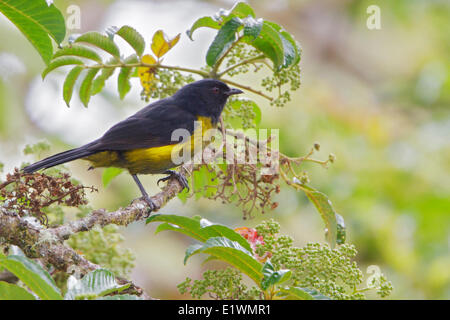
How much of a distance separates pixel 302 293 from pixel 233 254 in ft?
0.87

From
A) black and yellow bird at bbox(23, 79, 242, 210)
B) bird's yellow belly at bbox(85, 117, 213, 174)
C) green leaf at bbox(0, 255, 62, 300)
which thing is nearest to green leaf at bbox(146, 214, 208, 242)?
green leaf at bbox(0, 255, 62, 300)

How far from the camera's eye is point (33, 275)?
51.1 inches

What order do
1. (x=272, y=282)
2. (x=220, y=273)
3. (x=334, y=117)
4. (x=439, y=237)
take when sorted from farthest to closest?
(x=334, y=117) → (x=439, y=237) → (x=220, y=273) → (x=272, y=282)

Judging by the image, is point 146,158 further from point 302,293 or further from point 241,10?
Result: point 302,293

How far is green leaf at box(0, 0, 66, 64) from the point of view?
192cm

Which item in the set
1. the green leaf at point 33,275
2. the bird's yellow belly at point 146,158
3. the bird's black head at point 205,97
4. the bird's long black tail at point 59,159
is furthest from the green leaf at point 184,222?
the bird's black head at point 205,97

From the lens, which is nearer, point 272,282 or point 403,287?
point 272,282

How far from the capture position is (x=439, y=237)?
5.88 metres

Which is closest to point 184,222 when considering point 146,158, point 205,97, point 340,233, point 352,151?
point 340,233

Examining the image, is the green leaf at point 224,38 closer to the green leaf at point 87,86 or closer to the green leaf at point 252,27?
the green leaf at point 252,27

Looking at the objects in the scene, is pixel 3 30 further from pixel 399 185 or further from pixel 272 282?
pixel 272 282

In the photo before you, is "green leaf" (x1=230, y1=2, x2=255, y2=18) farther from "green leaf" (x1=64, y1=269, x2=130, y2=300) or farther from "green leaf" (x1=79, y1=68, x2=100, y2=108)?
"green leaf" (x1=64, y1=269, x2=130, y2=300)
